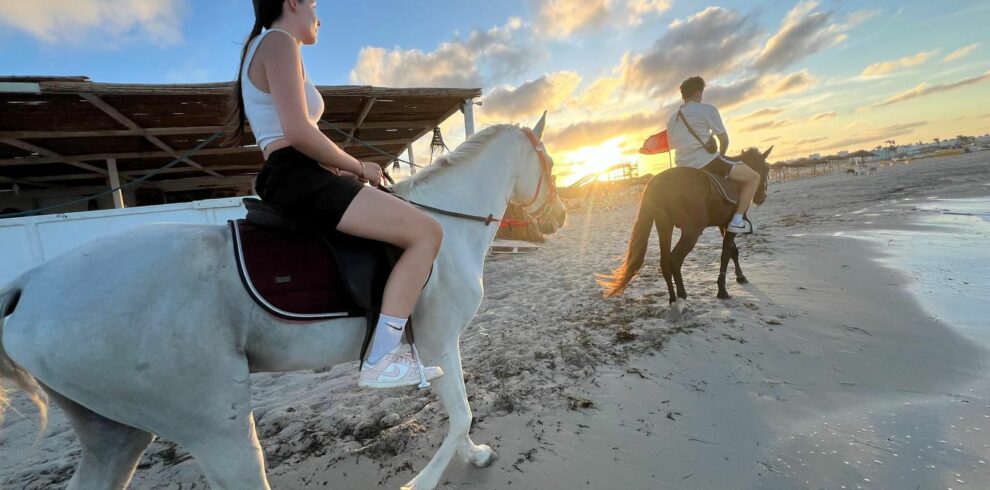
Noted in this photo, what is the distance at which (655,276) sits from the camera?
250 inches

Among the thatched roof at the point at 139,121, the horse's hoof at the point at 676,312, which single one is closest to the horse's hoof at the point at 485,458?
the horse's hoof at the point at 676,312

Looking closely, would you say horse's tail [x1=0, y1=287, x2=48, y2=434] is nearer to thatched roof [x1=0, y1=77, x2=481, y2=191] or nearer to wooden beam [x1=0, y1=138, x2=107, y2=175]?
thatched roof [x1=0, y1=77, x2=481, y2=191]

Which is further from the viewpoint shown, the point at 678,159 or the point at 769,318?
the point at 678,159

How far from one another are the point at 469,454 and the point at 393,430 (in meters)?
0.66

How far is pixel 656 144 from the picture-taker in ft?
18.9

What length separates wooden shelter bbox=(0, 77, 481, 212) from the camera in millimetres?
5430

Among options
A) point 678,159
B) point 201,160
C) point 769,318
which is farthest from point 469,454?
point 201,160

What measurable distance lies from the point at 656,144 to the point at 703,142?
1.20 metres

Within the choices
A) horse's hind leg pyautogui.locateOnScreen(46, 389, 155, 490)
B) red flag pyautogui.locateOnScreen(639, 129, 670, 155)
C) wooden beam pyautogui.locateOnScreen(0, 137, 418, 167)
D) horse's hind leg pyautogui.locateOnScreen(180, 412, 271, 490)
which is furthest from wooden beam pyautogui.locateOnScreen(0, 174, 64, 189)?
red flag pyautogui.locateOnScreen(639, 129, 670, 155)

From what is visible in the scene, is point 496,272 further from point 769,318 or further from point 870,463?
point 870,463

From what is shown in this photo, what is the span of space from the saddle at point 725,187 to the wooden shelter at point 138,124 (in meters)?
4.16

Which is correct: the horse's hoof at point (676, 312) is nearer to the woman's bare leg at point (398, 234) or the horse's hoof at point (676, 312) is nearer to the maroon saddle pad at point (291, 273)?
the woman's bare leg at point (398, 234)

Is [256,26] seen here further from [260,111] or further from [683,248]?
[683,248]

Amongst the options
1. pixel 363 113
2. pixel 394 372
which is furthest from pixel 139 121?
pixel 394 372
